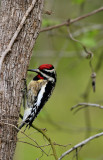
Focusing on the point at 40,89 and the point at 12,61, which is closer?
the point at 12,61

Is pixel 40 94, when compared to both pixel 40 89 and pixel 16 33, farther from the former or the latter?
pixel 16 33

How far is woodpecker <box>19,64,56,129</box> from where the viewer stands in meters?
3.51

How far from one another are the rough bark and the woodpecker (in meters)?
0.89

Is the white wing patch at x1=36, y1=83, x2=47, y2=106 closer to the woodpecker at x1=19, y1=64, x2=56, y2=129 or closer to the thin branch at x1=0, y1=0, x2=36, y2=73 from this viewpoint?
the woodpecker at x1=19, y1=64, x2=56, y2=129

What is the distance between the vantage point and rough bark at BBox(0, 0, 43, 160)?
2.48 metres

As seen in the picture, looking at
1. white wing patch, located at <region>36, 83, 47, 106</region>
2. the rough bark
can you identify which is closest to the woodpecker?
white wing patch, located at <region>36, 83, 47, 106</region>

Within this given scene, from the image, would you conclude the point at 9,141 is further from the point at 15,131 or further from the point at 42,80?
the point at 42,80

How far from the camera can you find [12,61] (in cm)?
253

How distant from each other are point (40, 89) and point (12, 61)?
1.14m

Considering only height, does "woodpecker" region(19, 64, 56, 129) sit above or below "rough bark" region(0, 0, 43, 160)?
below

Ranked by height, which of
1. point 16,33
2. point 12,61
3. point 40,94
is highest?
point 16,33

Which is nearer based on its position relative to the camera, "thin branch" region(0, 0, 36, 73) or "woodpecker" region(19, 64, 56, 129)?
"thin branch" region(0, 0, 36, 73)

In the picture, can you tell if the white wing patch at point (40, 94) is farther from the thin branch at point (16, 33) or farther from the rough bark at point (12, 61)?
the thin branch at point (16, 33)

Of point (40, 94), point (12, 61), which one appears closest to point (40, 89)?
point (40, 94)
